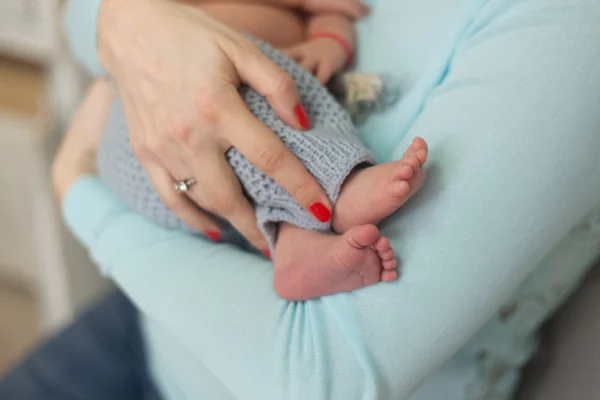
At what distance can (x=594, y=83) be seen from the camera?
1.46 feet

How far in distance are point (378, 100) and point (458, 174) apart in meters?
0.17

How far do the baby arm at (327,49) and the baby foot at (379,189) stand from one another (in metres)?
0.19

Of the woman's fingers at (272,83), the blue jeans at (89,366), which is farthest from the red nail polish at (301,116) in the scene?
the blue jeans at (89,366)

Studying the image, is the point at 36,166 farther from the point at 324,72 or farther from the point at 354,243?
the point at 354,243

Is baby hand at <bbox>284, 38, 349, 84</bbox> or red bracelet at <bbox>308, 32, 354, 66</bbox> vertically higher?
red bracelet at <bbox>308, 32, 354, 66</bbox>

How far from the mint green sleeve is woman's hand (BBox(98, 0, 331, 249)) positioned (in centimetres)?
14

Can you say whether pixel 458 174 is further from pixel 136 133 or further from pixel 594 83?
pixel 136 133

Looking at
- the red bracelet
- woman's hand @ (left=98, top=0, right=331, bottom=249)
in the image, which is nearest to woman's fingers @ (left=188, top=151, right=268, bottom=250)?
woman's hand @ (left=98, top=0, right=331, bottom=249)

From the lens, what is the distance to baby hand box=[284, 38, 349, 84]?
645 mm

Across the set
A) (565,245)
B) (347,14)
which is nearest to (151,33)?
(347,14)

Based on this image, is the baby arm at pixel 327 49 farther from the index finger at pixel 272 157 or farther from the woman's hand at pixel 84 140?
the woman's hand at pixel 84 140

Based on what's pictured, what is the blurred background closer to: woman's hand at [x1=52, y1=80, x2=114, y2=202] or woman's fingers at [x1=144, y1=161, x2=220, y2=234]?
woman's hand at [x1=52, y1=80, x2=114, y2=202]

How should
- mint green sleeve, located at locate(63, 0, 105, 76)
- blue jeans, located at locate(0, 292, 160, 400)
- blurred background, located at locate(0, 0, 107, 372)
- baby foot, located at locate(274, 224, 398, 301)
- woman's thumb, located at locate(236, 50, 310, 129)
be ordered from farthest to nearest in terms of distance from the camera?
blurred background, located at locate(0, 0, 107, 372), blue jeans, located at locate(0, 292, 160, 400), mint green sleeve, located at locate(63, 0, 105, 76), woman's thumb, located at locate(236, 50, 310, 129), baby foot, located at locate(274, 224, 398, 301)

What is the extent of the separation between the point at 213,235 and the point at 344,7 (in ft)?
1.05
